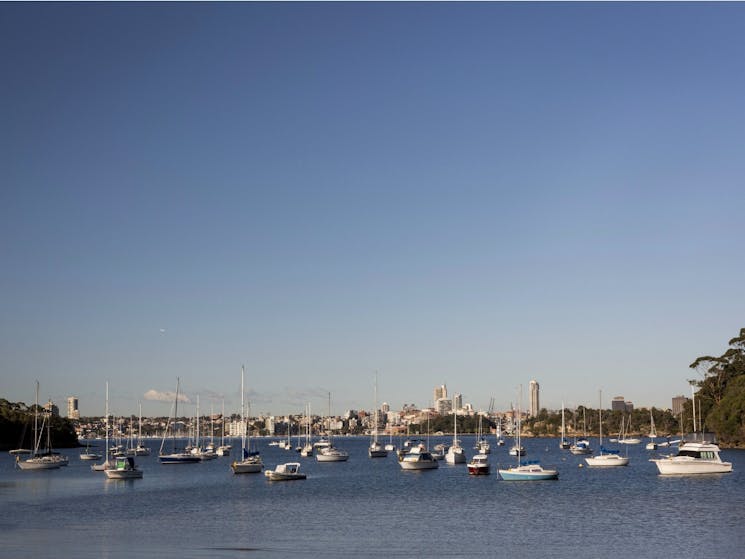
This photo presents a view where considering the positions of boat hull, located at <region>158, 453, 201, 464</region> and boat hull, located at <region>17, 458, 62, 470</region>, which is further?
boat hull, located at <region>158, 453, 201, 464</region>

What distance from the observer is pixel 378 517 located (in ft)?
230

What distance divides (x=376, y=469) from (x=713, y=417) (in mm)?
86816

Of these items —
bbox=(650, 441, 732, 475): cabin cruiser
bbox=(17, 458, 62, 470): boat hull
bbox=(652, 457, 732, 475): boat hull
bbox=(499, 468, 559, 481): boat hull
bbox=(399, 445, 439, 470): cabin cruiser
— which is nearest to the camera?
bbox=(499, 468, 559, 481): boat hull

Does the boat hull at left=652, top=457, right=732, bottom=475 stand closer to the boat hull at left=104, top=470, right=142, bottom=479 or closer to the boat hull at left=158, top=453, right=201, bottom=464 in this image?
the boat hull at left=104, top=470, right=142, bottom=479

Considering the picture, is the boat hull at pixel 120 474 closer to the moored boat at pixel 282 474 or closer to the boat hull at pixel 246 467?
the boat hull at pixel 246 467

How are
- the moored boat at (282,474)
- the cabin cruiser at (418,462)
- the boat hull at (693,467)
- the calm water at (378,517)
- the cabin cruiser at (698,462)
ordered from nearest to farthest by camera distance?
1. the calm water at (378,517)
2. the boat hull at (693,467)
3. the cabin cruiser at (698,462)
4. the moored boat at (282,474)
5. the cabin cruiser at (418,462)

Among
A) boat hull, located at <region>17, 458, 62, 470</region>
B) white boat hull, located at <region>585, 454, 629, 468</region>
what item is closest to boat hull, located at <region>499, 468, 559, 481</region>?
white boat hull, located at <region>585, 454, 629, 468</region>

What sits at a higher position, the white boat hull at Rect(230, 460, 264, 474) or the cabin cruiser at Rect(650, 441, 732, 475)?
the cabin cruiser at Rect(650, 441, 732, 475)

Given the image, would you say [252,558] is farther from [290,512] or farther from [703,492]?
[703,492]

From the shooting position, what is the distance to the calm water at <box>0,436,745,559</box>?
5184 cm

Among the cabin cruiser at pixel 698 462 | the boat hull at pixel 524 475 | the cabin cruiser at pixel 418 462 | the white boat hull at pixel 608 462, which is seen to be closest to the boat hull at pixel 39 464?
the cabin cruiser at pixel 418 462

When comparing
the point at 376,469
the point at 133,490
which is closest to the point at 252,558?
the point at 133,490

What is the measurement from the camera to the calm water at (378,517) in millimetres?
51844

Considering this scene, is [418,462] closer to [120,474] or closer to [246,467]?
[246,467]
